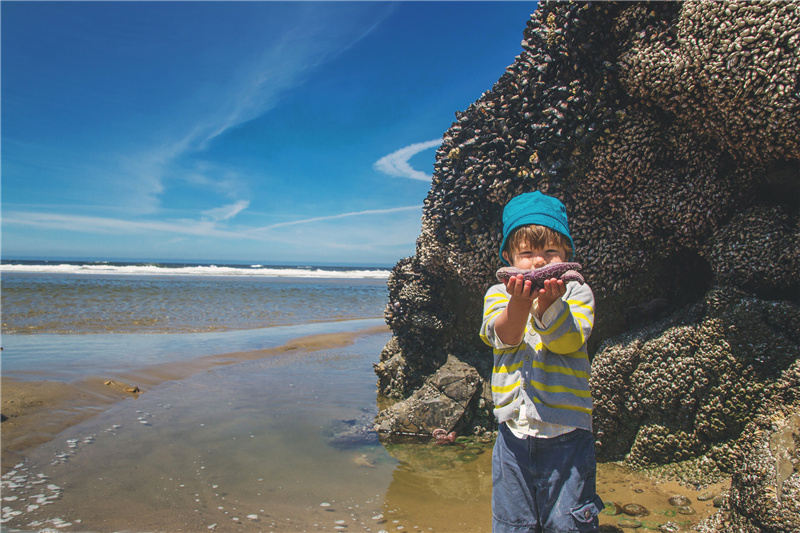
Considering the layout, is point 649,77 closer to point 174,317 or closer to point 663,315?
point 663,315

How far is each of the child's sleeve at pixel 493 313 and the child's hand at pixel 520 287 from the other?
0.37m

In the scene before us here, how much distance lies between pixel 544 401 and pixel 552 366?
16 cm

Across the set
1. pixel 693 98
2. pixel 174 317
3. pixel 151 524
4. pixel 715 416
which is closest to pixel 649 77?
pixel 693 98

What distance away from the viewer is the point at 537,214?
203 centimetres

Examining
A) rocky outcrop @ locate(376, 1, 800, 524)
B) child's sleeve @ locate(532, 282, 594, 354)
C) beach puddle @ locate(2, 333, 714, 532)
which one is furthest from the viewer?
beach puddle @ locate(2, 333, 714, 532)

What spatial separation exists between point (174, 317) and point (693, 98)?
13.1m

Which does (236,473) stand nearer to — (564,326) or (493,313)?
(493,313)

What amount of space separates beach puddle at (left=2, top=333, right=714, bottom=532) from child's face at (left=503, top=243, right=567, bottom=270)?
1988 mm

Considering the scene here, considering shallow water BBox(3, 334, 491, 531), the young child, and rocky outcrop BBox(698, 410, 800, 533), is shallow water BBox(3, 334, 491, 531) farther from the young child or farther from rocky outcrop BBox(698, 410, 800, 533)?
rocky outcrop BBox(698, 410, 800, 533)

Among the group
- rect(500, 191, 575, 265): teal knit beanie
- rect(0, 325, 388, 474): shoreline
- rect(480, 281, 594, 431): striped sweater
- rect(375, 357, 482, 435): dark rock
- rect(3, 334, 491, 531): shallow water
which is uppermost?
rect(500, 191, 575, 265): teal knit beanie

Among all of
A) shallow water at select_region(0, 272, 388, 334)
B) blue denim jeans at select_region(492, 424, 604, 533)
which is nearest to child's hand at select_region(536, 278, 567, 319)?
blue denim jeans at select_region(492, 424, 604, 533)

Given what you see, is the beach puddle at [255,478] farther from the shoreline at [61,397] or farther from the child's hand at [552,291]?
the child's hand at [552,291]

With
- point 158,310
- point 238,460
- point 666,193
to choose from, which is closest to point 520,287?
point 666,193

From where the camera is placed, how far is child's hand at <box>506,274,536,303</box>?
166cm
